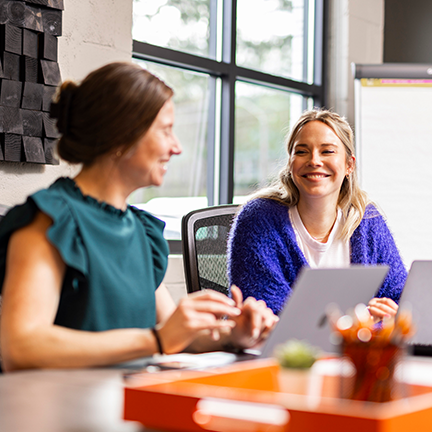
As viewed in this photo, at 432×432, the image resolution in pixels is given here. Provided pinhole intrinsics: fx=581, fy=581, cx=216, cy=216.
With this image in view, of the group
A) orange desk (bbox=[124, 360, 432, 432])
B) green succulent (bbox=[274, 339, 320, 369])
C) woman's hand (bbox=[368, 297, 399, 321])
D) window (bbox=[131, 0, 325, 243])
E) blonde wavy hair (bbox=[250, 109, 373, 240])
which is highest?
window (bbox=[131, 0, 325, 243])

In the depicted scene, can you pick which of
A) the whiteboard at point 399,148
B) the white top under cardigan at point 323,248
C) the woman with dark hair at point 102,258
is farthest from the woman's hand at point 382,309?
the whiteboard at point 399,148

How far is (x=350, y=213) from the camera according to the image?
190 centimetres

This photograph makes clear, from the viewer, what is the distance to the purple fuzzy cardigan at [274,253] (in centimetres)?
171

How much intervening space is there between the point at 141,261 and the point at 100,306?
0.15m

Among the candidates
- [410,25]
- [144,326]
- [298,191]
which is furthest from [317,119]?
[410,25]

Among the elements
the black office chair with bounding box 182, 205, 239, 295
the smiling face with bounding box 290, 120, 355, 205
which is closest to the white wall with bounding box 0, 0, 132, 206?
the black office chair with bounding box 182, 205, 239, 295

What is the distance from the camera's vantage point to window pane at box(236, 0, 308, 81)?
3229 millimetres

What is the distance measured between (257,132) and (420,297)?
232 centimetres

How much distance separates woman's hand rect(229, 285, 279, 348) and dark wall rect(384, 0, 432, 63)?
3.15 m

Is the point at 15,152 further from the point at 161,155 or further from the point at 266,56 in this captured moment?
the point at 266,56

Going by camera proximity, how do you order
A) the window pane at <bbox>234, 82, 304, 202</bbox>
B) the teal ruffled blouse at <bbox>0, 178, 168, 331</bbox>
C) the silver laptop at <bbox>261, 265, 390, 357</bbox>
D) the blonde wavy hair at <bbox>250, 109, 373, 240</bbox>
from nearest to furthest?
the silver laptop at <bbox>261, 265, 390, 357</bbox> → the teal ruffled blouse at <bbox>0, 178, 168, 331</bbox> → the blonde wavy hair at <bbox>250, 109, 373, 240</bbox> → the window pane at <bbox>234, 82, 304, 202</bbox>

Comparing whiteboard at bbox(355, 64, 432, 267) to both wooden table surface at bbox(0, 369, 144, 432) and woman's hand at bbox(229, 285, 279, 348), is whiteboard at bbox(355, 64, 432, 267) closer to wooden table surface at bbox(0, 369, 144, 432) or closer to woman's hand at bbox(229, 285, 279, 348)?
woman's hand at bbox(229, 285, 279, 348)

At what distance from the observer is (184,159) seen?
2.95 metres

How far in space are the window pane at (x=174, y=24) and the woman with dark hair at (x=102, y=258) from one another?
1.73 meters
